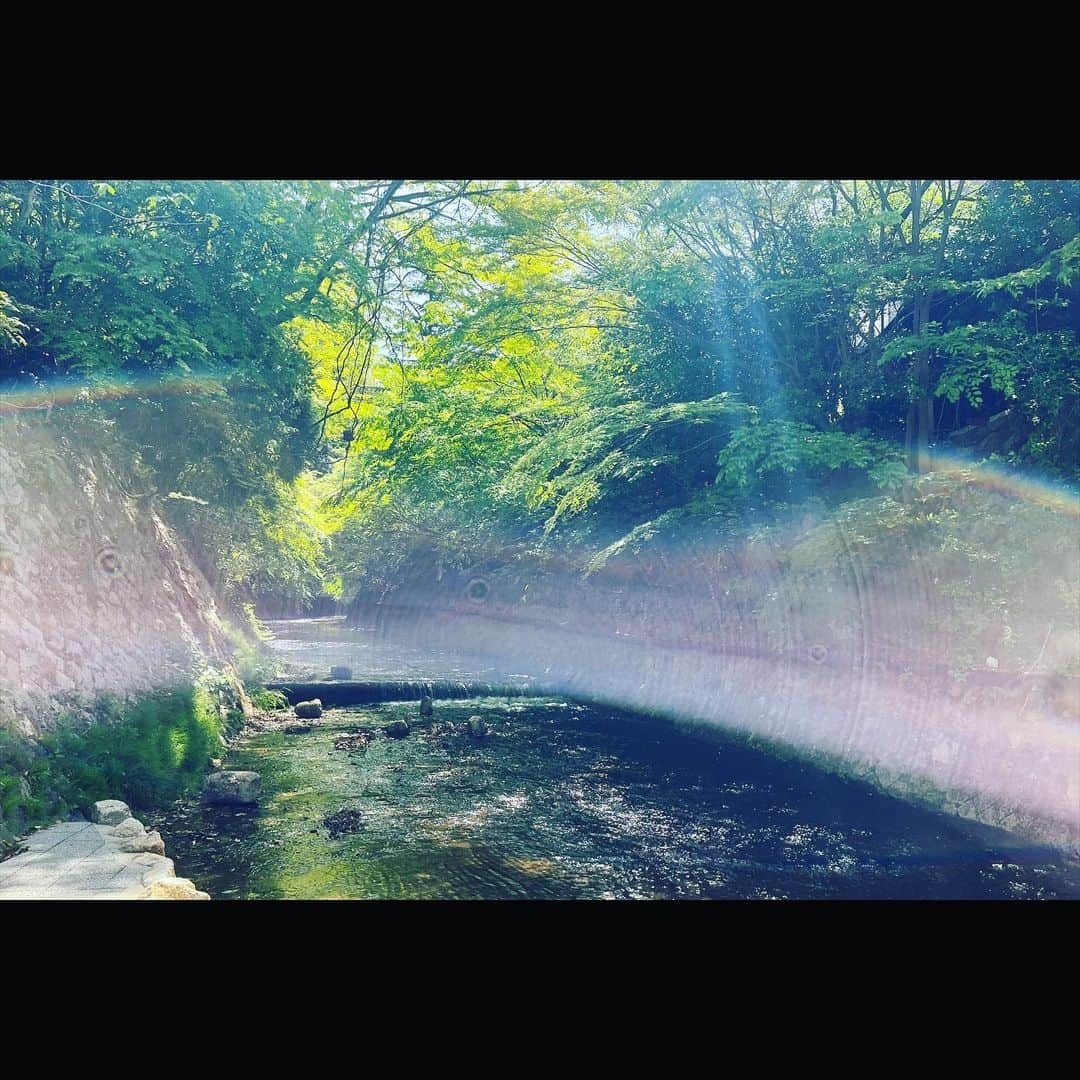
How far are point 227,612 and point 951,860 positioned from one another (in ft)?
38.3

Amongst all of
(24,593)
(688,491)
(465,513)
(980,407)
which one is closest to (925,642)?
(980,407)

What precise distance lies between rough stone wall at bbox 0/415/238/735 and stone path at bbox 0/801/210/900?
1.21 metres

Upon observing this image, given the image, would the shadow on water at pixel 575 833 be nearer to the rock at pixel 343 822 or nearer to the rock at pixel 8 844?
the rock at pixel 343 822

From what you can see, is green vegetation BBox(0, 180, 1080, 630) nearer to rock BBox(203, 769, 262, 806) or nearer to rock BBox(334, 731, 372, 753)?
rock BBox(334, 731, 372, 753)

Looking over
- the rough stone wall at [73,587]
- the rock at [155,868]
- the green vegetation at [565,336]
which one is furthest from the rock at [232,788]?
Result: the green vegetation at [565,336]

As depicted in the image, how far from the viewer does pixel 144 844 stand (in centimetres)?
561

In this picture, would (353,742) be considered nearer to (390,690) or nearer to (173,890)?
(390,690)

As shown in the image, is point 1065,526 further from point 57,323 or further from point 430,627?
point 430,627

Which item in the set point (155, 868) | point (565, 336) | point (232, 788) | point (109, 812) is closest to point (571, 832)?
point (232, 788)

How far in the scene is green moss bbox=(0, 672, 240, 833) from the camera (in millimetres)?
5762

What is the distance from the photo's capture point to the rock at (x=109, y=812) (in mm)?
6051

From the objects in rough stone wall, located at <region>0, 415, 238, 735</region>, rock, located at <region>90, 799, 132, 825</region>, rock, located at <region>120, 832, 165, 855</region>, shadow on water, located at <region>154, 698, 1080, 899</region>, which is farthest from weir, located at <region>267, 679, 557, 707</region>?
rock, located at <region>120, 832, 165, 855</region>

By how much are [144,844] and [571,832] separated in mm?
3556

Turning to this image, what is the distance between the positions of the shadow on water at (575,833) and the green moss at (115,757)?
442 mm
